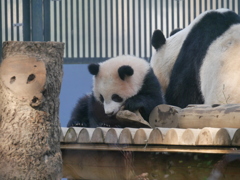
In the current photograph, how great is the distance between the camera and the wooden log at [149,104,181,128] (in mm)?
3381

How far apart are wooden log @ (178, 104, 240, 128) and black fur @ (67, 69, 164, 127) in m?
0.52

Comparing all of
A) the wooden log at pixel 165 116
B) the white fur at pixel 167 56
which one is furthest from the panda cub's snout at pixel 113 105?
the white fur at pixel 167 56

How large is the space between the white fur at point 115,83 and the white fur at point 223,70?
19.4 inches

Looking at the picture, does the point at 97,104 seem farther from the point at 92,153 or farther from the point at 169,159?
the point at 169,159

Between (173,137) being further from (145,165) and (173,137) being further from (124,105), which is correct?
(124,105)

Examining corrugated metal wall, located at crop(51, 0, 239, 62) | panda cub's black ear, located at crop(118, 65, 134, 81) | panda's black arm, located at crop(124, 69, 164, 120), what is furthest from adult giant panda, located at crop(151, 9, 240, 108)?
corrugated metal wall, located at crop(51, 0, 239, 62)

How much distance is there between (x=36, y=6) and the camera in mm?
5801

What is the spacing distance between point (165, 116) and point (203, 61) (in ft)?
3.65

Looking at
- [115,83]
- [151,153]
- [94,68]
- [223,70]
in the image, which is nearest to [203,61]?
[223,70]

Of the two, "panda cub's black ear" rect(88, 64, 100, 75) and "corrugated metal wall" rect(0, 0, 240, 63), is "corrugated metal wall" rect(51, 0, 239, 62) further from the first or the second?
"panda cub's black ear" rect(88, 64, 100, 75)

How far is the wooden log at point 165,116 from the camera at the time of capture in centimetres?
338

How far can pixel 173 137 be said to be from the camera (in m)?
2.91

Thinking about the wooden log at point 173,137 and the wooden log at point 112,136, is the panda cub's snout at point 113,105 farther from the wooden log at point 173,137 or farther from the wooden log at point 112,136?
the wooden log at point 173,137

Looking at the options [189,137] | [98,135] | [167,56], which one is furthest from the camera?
[167,56]
